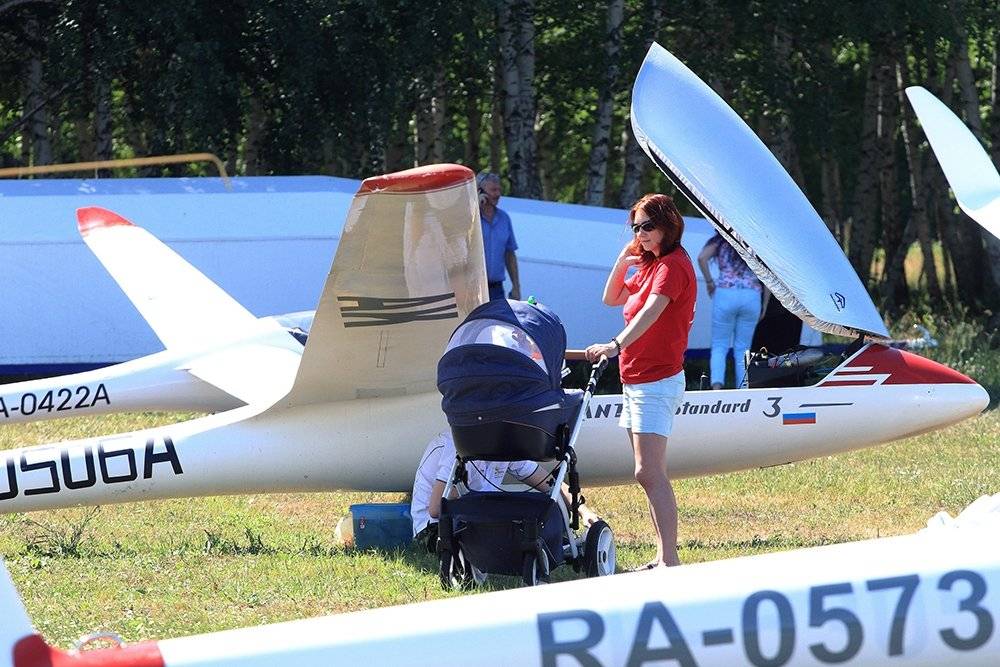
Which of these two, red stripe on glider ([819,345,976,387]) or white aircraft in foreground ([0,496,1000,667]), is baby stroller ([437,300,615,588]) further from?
red stripe on glider ([819,345,976,387])

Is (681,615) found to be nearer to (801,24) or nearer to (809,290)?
(809,290)

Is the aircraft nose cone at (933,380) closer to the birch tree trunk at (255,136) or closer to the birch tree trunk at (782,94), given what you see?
the birch tree trunk at (782,94)

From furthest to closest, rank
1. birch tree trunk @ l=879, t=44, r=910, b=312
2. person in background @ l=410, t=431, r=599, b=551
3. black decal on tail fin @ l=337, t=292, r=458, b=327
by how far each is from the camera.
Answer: birch tree trunk @ l=879, t=44, r=910, b=312
black decal on tail fin @ l=337, t=292, r=458, b=327
person in background @ l=410, t=431, r=599, b=551

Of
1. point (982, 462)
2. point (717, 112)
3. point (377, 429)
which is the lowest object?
point (982, 462)

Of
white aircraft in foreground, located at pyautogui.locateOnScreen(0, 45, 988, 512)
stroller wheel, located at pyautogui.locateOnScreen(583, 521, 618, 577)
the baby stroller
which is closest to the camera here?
Result: the baby stroller

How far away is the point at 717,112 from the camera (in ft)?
24.3

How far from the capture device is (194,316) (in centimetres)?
1019

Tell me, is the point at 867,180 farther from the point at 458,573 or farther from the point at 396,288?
the point at 458,573

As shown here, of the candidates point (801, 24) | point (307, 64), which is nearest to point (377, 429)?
point (307, 64)

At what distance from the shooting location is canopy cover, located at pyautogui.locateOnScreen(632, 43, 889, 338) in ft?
21.8

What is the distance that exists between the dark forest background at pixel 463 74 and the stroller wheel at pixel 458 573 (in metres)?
9.33

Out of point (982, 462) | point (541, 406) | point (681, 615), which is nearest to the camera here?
point (681, 615)

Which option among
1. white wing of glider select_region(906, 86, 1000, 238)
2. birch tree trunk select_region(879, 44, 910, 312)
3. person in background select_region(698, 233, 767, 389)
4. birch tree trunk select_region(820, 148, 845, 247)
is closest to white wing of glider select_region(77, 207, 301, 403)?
person in background select_region(698, 233, 767, 389)

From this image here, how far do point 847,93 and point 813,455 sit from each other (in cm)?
2115
